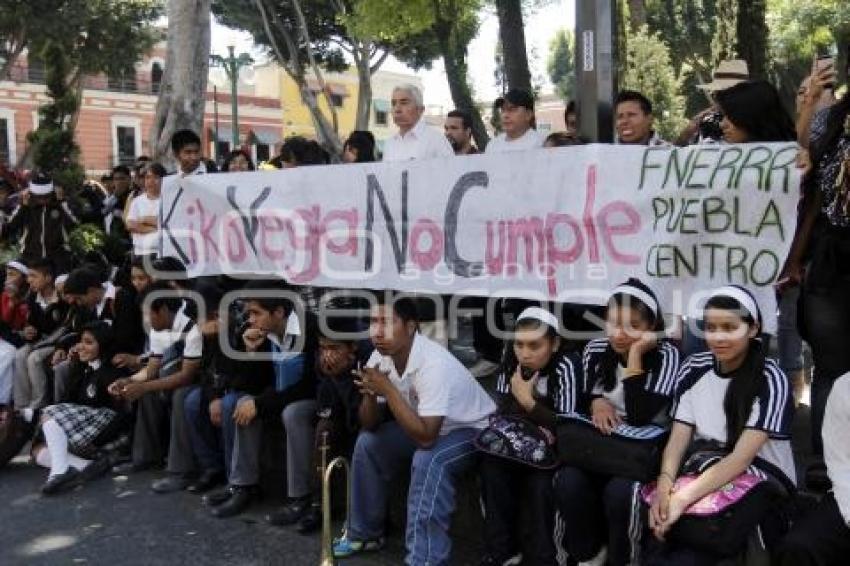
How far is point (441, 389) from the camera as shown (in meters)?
4.18

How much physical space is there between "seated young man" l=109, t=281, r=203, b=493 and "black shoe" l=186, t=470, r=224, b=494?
95 millimetres

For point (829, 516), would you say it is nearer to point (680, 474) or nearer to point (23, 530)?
point (680, 474)

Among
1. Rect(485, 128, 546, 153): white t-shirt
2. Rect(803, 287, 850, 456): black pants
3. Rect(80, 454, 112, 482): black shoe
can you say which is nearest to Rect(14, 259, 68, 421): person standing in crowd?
Rect(80, 454, 112, 482): black shoe

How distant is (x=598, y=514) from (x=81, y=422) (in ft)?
12.4

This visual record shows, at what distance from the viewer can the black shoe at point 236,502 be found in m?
5.05

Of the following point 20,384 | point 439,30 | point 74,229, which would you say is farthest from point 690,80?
point 20,384

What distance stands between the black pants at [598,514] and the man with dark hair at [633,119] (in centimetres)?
205

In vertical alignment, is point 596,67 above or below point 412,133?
above

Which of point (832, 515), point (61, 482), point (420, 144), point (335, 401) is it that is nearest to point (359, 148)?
point (420, 144)

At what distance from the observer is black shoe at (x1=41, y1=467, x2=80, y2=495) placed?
18.2ft

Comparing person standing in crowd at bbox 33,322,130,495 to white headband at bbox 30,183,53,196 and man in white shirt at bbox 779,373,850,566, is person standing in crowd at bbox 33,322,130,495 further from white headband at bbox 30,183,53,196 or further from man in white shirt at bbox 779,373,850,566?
man in white shirt at bbox 779,373,850,566

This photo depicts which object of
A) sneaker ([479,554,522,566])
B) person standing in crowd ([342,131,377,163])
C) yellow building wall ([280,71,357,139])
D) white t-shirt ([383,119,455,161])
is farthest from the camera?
yellow building wall ([280,71,357,139])

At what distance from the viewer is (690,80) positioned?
107 ft

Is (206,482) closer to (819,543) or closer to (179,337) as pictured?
(179,337)
